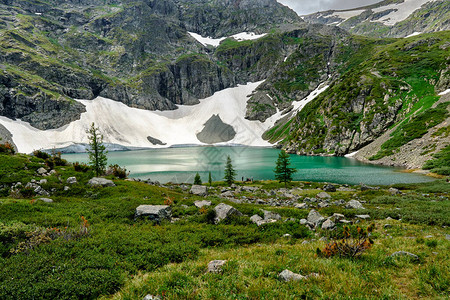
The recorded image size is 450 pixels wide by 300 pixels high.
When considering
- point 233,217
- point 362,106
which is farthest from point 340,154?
point 233,217

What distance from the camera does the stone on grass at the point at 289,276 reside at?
5.76m

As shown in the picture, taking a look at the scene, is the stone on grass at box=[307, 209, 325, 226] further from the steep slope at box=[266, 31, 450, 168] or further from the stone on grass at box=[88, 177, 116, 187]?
the steep slope at box=[266, 31, 450, 168]

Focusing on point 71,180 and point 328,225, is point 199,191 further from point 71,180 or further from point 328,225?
point 328,225

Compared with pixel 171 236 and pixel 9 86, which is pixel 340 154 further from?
pixel 9 86

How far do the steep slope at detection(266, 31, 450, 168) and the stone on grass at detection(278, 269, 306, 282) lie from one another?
95.0m

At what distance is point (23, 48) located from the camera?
19100 cm

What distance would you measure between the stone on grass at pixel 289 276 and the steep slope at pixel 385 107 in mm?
95005

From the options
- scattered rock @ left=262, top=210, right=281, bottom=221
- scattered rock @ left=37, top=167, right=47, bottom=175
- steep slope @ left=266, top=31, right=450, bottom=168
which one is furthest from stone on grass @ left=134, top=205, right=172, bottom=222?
steep slope @ left=266, top=31, right=450, bottom=168

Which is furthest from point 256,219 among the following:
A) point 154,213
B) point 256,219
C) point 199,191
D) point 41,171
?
point 41,171

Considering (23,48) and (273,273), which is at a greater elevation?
→ (23,48)

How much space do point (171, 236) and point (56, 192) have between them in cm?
1711

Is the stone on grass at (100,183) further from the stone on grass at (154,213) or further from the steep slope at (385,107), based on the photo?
the steep slope at (385,107)

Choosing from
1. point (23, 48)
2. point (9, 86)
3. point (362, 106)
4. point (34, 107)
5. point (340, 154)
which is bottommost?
point (340, 154)

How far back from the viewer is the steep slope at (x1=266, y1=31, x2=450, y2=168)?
8262cm
